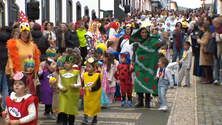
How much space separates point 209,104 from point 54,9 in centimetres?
1441

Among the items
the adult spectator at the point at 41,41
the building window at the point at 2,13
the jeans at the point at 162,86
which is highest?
the building window at the point at 2,13

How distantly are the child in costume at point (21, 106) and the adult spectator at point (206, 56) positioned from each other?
8175 mm

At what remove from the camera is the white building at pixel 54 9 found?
16078 millimetres

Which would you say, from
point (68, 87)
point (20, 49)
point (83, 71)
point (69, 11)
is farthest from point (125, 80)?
point (69, 11)

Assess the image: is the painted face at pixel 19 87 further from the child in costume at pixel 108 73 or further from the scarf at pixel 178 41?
the scarf at pixel 178 41

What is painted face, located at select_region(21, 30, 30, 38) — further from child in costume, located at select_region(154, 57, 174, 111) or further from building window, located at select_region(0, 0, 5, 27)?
building window, located at select_region(0, 0, 5, 27)

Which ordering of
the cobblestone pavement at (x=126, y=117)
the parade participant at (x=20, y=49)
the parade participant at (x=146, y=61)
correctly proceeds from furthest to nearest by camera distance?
the parade participant at (x=146, y=61), the parade participant at (x=20, y=49), the cobblestone pavement at (x=126, y=117)

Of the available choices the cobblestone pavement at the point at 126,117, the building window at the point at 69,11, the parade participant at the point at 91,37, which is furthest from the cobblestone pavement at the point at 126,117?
the building window at the point at 69,11

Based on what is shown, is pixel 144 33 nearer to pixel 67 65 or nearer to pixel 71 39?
pixel 67 65

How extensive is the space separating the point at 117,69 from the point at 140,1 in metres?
56.6

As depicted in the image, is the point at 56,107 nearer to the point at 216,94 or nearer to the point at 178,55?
the point at 216,94

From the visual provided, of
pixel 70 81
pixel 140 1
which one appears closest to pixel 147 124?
pixel 70 81

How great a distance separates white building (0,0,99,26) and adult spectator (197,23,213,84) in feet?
24.4

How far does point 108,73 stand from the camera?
9883mm
